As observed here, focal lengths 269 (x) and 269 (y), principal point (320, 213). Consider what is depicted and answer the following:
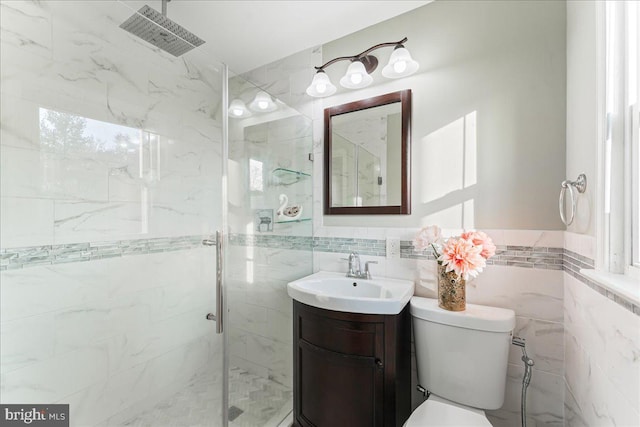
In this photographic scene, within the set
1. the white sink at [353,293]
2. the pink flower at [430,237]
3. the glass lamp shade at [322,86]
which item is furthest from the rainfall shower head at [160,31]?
the pink flower at [430,237]

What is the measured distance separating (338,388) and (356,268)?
0.63 meters

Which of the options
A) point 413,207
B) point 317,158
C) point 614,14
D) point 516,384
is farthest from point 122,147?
point 516,384

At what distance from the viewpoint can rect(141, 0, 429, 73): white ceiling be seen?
4.98 ft

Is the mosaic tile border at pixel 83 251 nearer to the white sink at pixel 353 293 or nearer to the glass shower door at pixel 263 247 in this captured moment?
the glass shower door at pixel 263 247

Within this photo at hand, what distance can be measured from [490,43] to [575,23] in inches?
12.7

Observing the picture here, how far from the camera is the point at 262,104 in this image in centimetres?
146

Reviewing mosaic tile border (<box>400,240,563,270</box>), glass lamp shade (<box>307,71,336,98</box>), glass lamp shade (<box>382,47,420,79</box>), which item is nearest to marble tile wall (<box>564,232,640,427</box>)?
mosaic tile border (<box>400,240,563,270</box>)

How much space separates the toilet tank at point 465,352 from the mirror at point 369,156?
1.98 feet

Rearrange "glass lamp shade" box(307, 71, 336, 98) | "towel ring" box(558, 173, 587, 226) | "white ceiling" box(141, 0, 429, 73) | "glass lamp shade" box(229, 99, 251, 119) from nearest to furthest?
"towel ring" box(558, 173, 587, 226), "glass lamp shade" box(229, 99, 251, 119), "white ceiling" box(141, 0, 429, 73), "glass lamp shade" box(307, 71, 336, 98)

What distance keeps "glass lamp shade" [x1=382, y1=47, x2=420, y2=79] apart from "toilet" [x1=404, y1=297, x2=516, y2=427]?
1244 millimetres

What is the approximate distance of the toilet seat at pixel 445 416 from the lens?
1021 mm

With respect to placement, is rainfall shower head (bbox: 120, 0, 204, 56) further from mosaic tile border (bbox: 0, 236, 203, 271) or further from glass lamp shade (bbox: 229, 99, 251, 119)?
mosaic tile border (bbox: 0, 236, 203, 271)

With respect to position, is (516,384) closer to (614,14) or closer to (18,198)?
(614,14)

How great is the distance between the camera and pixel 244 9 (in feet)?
5.09
